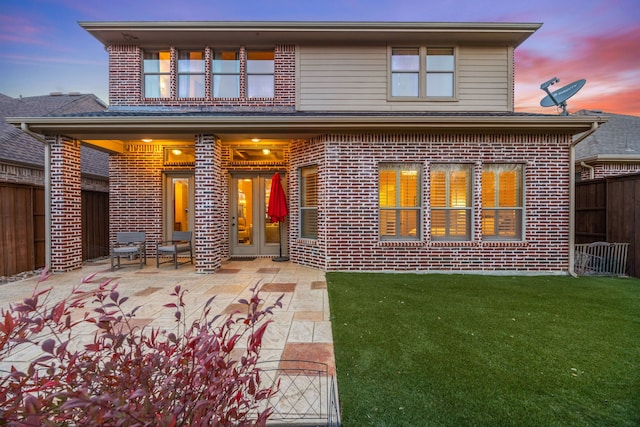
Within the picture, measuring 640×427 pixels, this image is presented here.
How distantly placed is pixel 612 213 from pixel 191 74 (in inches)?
451

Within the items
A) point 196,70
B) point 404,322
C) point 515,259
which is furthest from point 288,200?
point 515,259

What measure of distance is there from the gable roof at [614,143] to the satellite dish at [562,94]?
261 cm

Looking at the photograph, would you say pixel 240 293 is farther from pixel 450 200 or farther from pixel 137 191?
pixel 137 191

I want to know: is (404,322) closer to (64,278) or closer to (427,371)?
(427,371)

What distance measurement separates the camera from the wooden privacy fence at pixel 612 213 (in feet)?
21.8

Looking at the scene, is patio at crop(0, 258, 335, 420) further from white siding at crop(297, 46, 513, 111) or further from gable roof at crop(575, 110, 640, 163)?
gable roof at crop(575, 110, 640, 163)

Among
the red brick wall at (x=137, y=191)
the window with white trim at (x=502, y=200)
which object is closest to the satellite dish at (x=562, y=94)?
the window with white trim at (x=502, y=200)

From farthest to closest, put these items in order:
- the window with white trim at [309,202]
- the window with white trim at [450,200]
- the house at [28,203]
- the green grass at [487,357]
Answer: the window with white trim at [309,202]
the window with white trim at [450,200]
the house at [28,203]
the green grass at [487,357]

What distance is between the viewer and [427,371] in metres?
2.73

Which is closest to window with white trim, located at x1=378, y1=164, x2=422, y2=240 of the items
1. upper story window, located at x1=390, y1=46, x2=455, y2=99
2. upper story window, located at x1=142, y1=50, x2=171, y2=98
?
upper story window, located at x1=390, y1=46, x2=455, y2=99

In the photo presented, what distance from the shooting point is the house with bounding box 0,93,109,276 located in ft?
21.1

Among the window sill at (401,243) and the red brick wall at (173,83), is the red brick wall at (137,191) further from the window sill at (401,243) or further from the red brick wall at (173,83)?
the window sill at (401,243)

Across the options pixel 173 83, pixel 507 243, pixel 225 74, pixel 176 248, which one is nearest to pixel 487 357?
pixel 507 243

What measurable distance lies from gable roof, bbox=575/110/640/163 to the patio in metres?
9.62
